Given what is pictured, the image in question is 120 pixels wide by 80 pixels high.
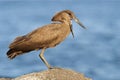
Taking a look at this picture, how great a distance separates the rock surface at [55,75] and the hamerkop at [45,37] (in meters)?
0.40

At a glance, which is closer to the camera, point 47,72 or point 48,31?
point 47,72

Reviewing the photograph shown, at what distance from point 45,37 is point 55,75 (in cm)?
123

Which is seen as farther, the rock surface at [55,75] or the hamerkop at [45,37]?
the hamerkop at [45,37]

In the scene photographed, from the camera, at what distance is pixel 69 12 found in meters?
9.88

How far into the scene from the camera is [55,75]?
9219 mm

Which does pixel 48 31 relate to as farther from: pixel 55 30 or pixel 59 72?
pixel 59 72

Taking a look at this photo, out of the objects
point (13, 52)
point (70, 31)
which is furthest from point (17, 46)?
point (70, 31)

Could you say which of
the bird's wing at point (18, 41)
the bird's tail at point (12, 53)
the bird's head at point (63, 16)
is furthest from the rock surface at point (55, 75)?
the bird's head at point (63, 16)

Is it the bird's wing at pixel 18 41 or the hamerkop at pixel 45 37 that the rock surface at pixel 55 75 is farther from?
the bird's wing at pixel 18 41

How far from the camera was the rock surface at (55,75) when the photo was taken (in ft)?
29.4

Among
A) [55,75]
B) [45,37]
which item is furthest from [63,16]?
[55,75]

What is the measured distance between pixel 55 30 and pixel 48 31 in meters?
0.19

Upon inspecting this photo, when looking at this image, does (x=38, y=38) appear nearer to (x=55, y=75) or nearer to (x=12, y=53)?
(x=12, y=53)

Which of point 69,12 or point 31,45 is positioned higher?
point 69,12
